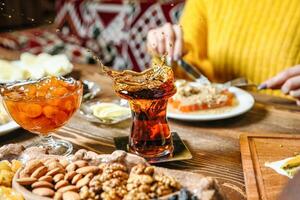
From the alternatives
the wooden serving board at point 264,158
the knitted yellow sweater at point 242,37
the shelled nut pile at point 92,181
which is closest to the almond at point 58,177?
the shelled nut pile at point 92,181

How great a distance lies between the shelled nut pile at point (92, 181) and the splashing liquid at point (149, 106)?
0.71 ft

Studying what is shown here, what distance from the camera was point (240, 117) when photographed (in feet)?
4.26

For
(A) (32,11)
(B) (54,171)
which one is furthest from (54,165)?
(A) (32,11)

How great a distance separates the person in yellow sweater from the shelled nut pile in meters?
0.90

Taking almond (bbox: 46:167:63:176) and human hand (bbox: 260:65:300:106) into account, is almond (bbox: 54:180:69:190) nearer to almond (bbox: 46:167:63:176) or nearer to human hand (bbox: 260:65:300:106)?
almond (bbox: 46:167:63:176)

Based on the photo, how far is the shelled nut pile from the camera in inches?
28.3

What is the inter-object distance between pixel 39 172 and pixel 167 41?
3.17ft

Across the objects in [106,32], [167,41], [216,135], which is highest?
[167,41]

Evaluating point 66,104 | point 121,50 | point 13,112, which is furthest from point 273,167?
point 121,50

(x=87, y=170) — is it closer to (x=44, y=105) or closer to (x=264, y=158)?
(x=44, y=105)

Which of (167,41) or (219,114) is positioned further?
(167,41)

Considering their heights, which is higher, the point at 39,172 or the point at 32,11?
the point at 39,172

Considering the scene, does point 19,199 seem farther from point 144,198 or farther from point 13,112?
point 13,112

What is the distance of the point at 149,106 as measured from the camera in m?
1.01
